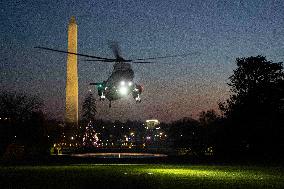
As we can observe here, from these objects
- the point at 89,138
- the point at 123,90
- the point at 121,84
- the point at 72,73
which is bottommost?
the point at 123,90

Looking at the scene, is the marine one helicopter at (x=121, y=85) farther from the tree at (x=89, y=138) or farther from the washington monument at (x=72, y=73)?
A: the tree at (x=89, y=138)

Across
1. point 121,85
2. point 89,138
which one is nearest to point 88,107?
point 89,138

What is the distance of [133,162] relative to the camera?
154ft

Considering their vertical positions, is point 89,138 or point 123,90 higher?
point 89,138

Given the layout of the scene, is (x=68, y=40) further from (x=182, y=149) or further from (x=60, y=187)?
(x=60, y=187)

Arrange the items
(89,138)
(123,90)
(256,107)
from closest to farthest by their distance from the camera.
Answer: (123,90), (256,107), (89,138)

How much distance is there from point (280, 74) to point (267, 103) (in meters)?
5.95

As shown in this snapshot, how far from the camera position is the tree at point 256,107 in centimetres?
5638

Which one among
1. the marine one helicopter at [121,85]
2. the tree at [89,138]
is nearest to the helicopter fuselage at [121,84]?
the marine one helicopter at [121,85]

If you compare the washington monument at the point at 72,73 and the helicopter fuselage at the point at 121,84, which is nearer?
the helicopter fuselage at the point at 121,84

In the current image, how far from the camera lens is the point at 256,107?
58312 mm

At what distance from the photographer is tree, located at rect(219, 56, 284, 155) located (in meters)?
56.4

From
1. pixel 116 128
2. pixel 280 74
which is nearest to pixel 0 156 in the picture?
pixel 280 74

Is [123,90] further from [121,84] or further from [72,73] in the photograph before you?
[72,73]
